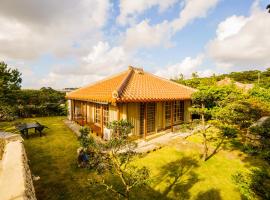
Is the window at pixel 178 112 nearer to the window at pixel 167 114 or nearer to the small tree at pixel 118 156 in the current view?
the window at pixel 167 114

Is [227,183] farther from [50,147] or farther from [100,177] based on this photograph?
[50,147]

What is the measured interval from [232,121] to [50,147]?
10.3 m

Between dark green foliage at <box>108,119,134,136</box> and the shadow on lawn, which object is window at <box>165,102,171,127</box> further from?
dark green foliage at <box>108,119,134,136</box>

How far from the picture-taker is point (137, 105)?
12.7m

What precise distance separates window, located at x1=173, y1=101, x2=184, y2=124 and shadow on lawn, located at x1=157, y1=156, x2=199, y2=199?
691 centimetres

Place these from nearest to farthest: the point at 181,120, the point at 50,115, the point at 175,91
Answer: the point at 175,91 → the point at 181,120 → the point at 50,115

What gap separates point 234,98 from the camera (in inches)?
328

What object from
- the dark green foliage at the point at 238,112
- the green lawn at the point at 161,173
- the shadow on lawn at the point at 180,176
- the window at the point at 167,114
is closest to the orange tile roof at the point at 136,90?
the window at the point at 167,114

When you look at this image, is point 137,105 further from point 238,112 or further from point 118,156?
point 118,156

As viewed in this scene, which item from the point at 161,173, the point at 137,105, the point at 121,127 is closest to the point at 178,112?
the point at 137,105

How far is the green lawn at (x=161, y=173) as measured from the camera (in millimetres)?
6539

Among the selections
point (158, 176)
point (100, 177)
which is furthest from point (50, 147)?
point (158, 176)

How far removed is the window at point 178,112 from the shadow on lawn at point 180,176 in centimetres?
691

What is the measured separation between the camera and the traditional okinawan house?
462 inches
